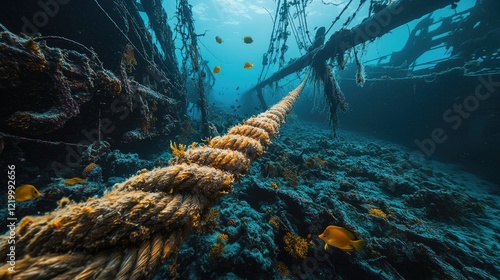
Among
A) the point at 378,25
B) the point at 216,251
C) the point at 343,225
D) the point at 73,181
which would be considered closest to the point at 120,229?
the point at 216,251

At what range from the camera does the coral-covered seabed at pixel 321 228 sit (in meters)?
2.77

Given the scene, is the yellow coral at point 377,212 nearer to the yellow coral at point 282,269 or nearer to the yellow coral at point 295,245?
the yellow coral at point 295,245

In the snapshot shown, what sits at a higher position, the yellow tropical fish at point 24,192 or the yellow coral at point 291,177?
the yellow tropical fish at point 24,192

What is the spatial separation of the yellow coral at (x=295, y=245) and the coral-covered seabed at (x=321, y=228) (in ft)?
0.05

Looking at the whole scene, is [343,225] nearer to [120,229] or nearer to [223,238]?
[223,238]

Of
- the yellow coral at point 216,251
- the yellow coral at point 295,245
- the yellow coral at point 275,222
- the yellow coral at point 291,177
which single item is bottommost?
the yellow coral at point 291,177

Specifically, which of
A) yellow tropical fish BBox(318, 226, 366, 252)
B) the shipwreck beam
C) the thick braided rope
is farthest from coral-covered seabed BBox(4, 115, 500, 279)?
the shipwreck beam

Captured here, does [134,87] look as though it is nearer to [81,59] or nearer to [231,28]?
[81,59]

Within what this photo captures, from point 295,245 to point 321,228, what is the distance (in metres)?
0.54

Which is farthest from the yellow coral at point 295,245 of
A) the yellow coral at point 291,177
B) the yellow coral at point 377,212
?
the yellow coral at point 291,177

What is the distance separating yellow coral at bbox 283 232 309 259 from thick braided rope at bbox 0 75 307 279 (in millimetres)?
2446

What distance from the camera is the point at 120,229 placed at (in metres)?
0.67

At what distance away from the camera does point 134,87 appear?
13.5 ft

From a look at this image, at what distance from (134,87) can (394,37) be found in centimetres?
8575
